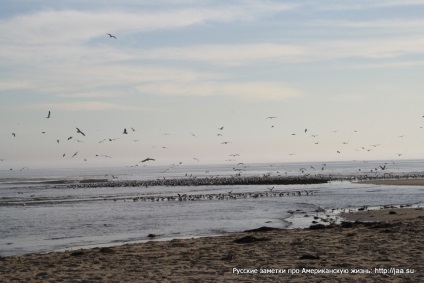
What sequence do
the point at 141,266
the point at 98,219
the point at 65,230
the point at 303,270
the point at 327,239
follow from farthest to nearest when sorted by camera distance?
the point at 98,219, the point at 65,230, the point at 327,239, the point at 141,266, the point at 303,270

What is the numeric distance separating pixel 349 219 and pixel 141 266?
20299 mm

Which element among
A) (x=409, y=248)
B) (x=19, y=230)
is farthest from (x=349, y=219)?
(x=19, y=230)

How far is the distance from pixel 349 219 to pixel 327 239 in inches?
548

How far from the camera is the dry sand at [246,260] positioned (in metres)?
13.0

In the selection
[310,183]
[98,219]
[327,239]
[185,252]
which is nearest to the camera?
[185,252]

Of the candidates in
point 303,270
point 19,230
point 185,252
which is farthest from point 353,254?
point 19,230

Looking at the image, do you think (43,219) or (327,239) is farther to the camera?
(43,219)

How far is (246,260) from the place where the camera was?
50.2 feet

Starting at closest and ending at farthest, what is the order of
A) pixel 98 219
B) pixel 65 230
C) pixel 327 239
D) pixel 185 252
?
pixel 185 252 → pixel 327 239 → pixel 65 230 → pixel 98 219

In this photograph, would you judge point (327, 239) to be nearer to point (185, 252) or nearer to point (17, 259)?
point (185, 252)

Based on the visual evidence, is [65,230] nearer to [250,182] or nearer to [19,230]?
[19,230]

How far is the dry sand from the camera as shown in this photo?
42.6 feet

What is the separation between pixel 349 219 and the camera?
3253cm

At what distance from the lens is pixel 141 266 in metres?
15.2
